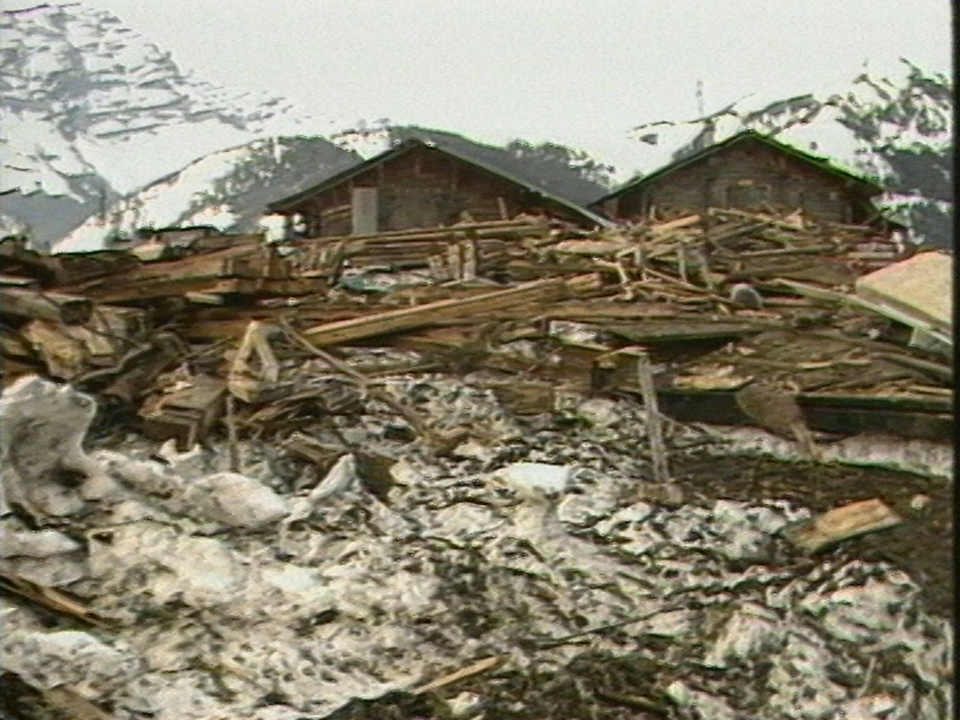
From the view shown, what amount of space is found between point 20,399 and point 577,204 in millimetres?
985

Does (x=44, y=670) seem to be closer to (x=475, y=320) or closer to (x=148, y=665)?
(x=148, y=665)

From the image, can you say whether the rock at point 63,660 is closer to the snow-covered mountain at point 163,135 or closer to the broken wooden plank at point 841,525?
the snow-covered mountain at point 163,135

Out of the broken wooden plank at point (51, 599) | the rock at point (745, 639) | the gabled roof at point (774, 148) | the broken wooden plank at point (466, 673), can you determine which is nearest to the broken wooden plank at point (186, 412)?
the broken wooden plank at point (51, 599)

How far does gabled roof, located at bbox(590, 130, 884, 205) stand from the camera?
1926mm

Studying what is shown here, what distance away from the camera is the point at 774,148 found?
1928 millimetres

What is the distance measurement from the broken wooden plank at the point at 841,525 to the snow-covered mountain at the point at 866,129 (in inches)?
17.9

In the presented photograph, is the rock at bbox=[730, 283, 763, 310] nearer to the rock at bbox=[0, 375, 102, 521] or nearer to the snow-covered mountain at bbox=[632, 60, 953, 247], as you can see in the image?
the snow-covered mountain at bbox=[632, 60, 953, 247]

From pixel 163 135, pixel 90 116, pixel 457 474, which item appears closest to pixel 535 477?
pixel 457 474

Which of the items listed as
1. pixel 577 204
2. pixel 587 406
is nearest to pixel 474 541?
pixel 587 406

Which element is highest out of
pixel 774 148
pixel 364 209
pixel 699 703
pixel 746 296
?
pixel 774 148

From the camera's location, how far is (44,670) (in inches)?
67.0

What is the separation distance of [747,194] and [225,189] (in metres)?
0.91

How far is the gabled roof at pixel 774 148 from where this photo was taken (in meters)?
1.93

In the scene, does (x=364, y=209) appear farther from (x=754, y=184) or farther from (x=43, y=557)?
(x=43, y=557)
